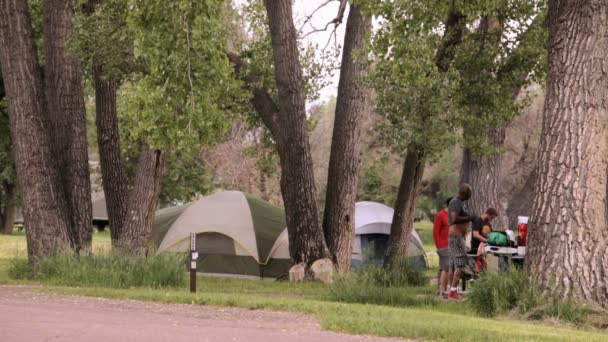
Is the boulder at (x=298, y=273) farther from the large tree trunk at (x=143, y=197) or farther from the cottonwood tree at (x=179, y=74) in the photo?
the cottonwood tree at (x=179, y=74)

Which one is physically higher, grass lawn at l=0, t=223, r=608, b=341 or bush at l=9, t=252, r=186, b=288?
bush at l=9, t=252, r=186, b=288

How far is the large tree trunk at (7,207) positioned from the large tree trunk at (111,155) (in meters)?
30.4

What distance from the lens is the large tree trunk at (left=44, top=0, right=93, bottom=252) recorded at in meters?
19.0

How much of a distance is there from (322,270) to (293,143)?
2416mm

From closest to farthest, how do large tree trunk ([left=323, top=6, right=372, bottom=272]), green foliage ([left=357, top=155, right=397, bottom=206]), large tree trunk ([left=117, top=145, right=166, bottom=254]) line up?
large tree trunk ([left=117, top=145, right=166, bottom=254]) → large tree trunk ([left=323, top=6, right=372, bottom=272]) → green foliage ([left=357, top=155, right=397, bottom=206])

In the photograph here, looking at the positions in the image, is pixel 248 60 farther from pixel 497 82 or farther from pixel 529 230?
pixel 529 230

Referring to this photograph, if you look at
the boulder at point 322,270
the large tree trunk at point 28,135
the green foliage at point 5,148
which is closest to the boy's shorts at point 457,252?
the boulder at point 322,270

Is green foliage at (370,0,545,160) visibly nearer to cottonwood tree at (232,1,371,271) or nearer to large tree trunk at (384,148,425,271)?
cottonwood tree at (232,1,371,271)

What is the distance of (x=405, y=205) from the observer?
21.5m

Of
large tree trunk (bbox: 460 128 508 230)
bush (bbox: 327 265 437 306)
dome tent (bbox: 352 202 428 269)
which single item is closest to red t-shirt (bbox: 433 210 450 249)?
bush (bbox: 327 265 437 306)

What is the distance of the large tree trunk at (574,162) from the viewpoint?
12680 mm

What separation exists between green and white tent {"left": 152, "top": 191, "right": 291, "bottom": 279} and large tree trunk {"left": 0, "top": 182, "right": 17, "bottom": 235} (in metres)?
27.3

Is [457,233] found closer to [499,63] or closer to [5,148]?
[499,63]

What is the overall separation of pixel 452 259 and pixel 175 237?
408 inches
